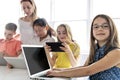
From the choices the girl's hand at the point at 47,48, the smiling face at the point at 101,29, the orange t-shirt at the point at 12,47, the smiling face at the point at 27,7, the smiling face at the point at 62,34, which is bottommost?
the orange t-shirt at the point at 12,47

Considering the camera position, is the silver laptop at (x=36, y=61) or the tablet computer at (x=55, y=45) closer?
the silver laptop at (x=36, y=61)

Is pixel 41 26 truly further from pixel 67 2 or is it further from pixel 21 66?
pixel 67 2

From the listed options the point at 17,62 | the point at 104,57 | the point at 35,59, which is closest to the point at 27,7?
the point at 17,62

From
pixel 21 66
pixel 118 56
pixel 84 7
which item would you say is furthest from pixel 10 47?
pixel 84 7

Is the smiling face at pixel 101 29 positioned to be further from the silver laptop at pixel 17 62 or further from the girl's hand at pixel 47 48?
the silver laptop at pixel 17 62

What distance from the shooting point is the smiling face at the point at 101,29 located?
1.56 meters

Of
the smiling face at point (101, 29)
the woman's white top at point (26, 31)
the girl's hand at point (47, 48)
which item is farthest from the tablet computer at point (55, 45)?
the woman's white top at point (26, 31)

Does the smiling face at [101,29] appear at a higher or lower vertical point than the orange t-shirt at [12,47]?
higher

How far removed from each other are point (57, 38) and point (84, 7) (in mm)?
2657

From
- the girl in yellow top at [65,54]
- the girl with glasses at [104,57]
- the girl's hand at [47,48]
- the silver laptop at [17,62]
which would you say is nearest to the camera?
the girl with glasses at [104,57]

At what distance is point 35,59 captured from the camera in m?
1.64

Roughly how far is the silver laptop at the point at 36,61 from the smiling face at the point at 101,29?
43cm

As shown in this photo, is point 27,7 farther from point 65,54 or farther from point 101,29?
Answer: point 101,29

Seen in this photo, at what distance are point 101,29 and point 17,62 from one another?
84 centimetres
